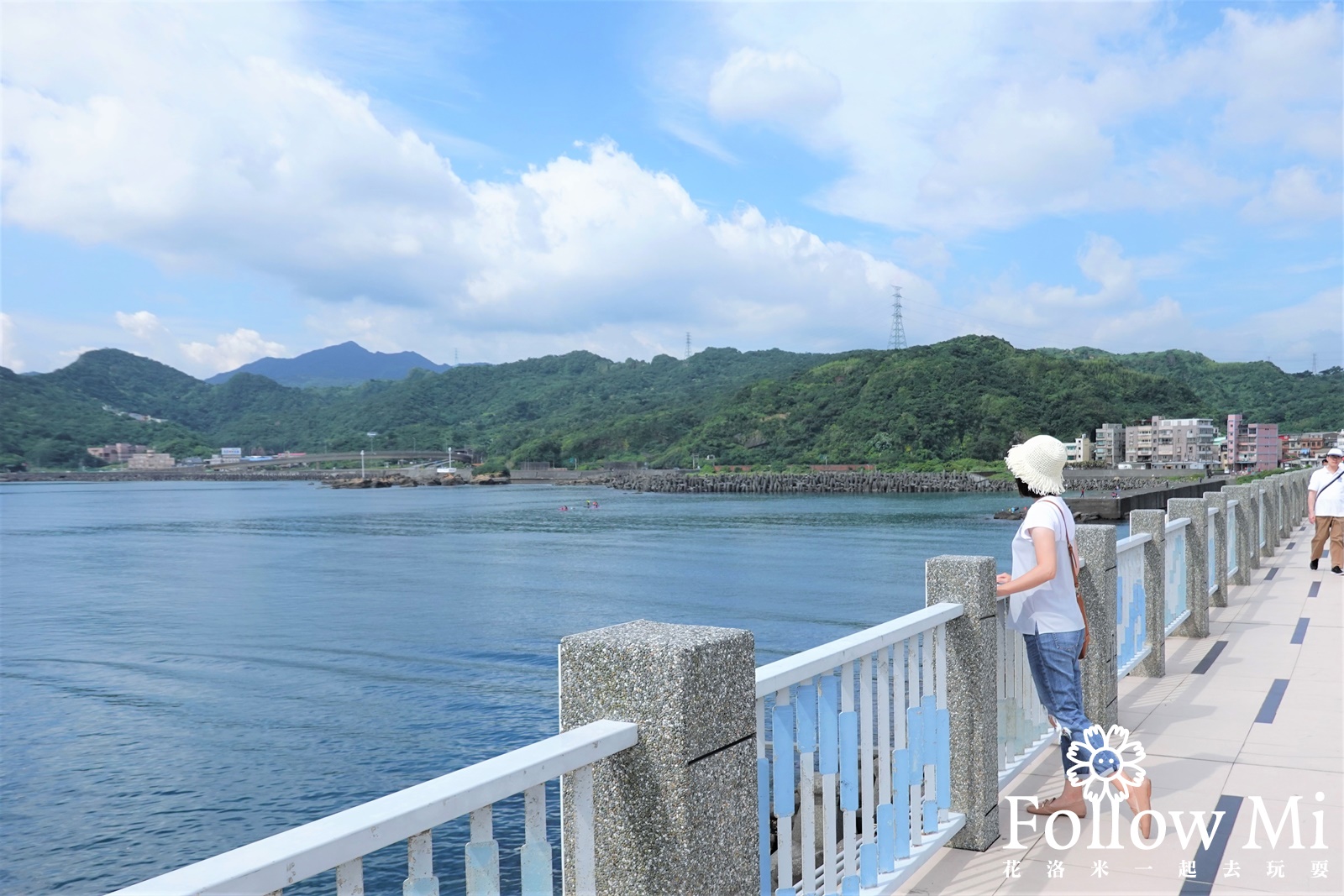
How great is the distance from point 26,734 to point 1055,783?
1779 cm

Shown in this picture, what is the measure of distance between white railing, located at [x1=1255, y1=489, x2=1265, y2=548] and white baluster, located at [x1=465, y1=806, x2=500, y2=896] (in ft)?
50.5

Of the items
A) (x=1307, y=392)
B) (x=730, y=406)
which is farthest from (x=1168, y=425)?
(x=730, y=406)

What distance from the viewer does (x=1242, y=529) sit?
12.2 m

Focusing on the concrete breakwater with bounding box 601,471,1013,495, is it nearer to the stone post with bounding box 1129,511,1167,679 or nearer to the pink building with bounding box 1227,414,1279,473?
the pink building with bounding box 1227,414,1279,473

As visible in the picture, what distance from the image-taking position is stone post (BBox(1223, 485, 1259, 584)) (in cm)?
1205

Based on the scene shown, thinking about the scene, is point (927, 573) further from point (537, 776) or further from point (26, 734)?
point (26, 734)

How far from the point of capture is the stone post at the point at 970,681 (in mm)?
4242

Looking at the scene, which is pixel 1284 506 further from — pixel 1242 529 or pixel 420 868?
pixel 420 868

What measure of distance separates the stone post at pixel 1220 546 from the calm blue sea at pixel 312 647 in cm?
861

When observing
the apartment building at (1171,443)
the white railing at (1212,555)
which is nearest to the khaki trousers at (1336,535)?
the white railing at (1212,555)

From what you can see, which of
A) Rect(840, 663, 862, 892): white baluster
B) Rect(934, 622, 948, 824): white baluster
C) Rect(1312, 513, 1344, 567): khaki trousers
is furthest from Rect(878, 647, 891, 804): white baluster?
Rect(1312, 513, 1344, 567): khaki trousers

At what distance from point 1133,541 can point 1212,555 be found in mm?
4066

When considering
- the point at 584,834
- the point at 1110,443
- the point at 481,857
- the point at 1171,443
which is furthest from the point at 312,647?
the point at 1110,443

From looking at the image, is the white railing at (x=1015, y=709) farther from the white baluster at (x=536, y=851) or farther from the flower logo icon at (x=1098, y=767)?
the white baluster at (x=536, y=851)
